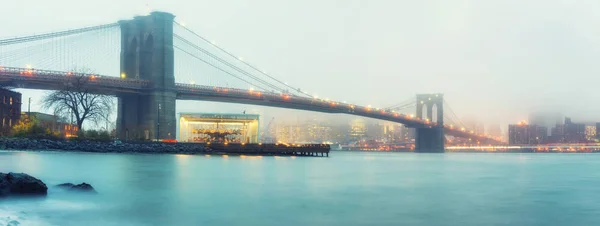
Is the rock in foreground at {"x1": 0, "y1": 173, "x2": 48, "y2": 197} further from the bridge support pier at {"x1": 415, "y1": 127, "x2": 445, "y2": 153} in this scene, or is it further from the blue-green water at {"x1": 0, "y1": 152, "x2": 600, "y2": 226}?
the bridge support pier at {"x1": 415, "y1": 127, "x2": 445, "y2": 153}

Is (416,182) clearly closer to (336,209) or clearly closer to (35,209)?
(336,209)

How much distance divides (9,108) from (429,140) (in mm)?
74502

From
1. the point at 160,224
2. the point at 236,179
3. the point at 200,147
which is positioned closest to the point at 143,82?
the point at 200,147

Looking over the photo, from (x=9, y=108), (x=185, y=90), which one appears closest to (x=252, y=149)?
(x=185, y=90)

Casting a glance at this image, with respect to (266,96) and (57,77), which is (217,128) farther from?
(57,77)

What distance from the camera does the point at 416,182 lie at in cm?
3131

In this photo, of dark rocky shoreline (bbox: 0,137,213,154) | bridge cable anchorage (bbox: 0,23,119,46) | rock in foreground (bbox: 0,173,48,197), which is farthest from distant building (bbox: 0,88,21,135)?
rock in foreground (bbox: 0,173,48,197)

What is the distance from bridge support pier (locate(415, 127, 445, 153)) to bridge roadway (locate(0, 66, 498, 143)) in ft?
52.8

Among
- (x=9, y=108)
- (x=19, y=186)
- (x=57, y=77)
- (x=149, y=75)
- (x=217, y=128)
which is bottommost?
(x=19, y=186)

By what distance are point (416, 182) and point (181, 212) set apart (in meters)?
17.3

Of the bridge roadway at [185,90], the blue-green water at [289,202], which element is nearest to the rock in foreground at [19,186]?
Answer: the blue-green water at [289,202]

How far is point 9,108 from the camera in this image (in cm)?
6781

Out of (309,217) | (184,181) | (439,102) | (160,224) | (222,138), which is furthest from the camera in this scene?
(439,102)

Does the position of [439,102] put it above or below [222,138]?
above
